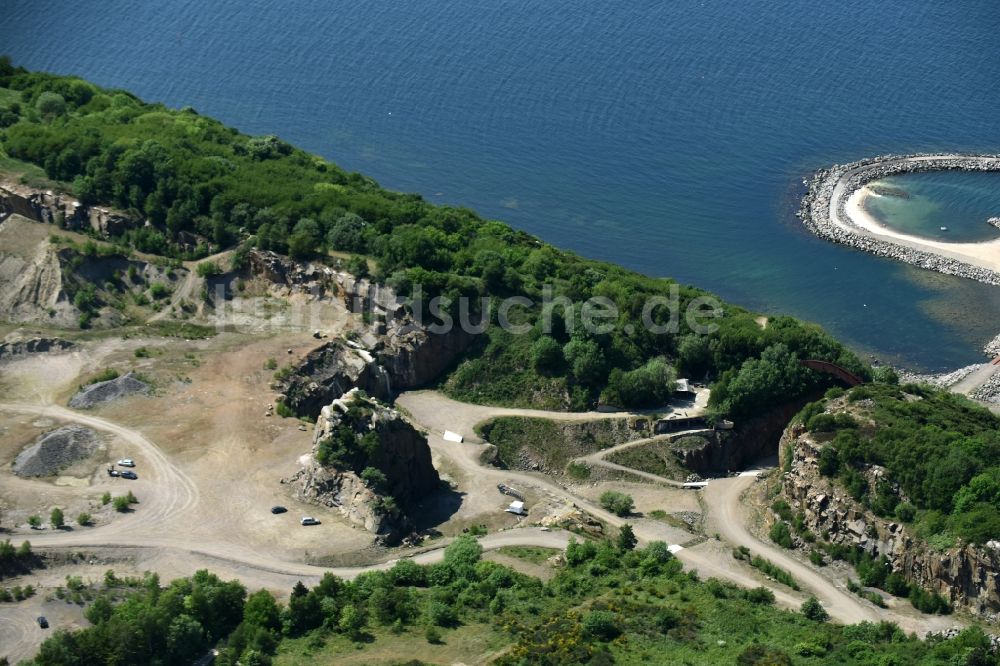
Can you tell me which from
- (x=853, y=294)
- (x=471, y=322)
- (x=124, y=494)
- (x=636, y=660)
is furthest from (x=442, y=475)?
(x=853, y=294)

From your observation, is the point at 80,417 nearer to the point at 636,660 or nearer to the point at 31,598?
the point at 31,598

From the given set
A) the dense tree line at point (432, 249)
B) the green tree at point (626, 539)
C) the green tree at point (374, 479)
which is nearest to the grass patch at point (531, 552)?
the green tree at point (626, 539)

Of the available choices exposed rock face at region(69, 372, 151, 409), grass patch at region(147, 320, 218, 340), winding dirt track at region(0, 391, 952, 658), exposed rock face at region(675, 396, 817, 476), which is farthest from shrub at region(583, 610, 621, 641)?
grass patch at region(147, 320, 218, 340)

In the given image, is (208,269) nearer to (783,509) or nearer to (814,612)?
(783,509)

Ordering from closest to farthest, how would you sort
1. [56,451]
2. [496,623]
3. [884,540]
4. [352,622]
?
1. [352,622]
2. [496,623]
3. [884,540]
4. [56,451]

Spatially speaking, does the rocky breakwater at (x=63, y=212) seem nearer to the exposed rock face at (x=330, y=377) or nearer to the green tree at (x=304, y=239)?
the green tree at (x=304, y=239)

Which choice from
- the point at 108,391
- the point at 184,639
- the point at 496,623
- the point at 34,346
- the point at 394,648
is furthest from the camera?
the point at 34,346

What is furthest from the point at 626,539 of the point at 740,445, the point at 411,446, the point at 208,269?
the point at 208,269
